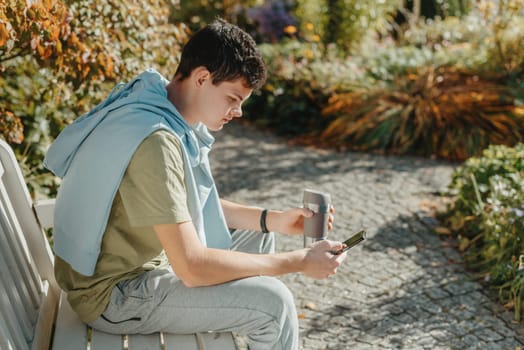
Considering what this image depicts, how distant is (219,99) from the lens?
2115mm

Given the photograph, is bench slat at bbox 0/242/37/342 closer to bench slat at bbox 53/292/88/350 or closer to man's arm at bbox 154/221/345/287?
bench slat at bbox 53/292/88/350

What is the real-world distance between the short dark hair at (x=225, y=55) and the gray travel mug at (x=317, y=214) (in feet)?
1.81

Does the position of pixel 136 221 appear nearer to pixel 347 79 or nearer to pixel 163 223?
pixel 163 223

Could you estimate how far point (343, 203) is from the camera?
5129mm

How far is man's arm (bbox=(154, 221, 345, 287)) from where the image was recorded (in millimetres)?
1875

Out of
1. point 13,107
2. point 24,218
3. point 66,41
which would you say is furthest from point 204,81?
point 13,107

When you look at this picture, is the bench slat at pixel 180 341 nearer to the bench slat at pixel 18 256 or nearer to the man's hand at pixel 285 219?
Result: the bench slat at pixel 18 256

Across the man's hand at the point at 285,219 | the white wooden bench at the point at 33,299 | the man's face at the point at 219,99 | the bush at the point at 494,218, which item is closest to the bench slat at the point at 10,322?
the white wooden bench at the point at 33,299

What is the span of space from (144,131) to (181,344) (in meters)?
0.69

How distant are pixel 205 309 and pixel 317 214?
647 millimetres

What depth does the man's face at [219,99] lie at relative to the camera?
2.10 meters

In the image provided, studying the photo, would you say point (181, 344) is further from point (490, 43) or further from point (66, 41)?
point (490, 43)

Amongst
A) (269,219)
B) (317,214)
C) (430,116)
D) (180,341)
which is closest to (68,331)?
(180,341)

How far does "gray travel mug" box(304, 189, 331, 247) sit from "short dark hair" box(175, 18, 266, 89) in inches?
21.7
